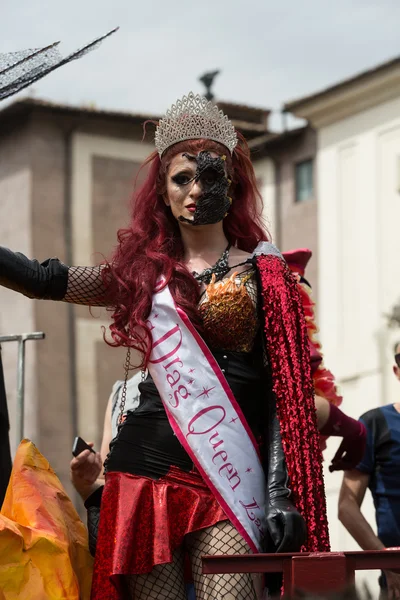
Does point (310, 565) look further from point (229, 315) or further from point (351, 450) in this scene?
point (351, 450)

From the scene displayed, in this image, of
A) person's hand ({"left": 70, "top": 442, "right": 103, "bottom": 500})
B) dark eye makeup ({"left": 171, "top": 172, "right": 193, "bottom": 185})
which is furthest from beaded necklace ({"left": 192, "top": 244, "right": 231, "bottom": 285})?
person's hand ({"left": 70, "top": 442, "right": 103, "bottom": 500})

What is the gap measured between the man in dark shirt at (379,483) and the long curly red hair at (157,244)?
1.51m

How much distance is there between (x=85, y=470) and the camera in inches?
181

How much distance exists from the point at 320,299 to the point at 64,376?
14.1 ft

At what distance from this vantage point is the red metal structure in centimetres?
326

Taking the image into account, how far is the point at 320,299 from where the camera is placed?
18.6 metres

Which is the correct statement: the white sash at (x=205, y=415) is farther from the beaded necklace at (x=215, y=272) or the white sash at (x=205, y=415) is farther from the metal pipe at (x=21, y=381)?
the metal pipe at (x=21, y=381)

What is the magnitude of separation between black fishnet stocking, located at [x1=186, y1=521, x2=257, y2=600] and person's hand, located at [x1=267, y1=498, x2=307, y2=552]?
123 millimetres

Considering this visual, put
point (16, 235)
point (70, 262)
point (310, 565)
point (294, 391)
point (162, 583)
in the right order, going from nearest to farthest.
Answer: point (310, 565) < point (162, 583) < point (294, 391) < point (70, 262) < point (16, 235)

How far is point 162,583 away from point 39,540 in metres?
0.46

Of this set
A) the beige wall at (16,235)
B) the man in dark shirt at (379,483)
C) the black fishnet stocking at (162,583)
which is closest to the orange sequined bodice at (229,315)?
the black fishnet stocking at (162,583)

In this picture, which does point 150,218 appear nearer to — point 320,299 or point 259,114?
point 320,299

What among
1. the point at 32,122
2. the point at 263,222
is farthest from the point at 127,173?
the point at 263,222

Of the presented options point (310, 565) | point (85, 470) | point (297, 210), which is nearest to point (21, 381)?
point (85, 470)
